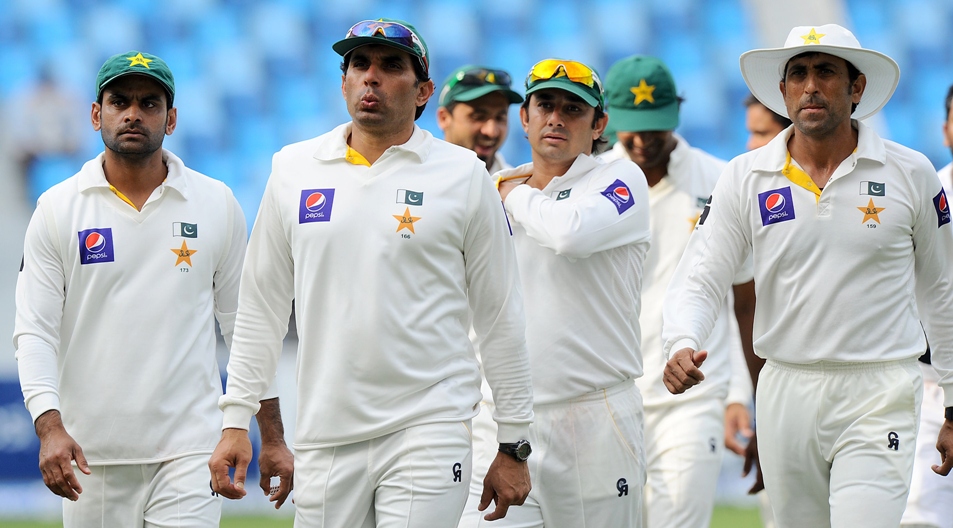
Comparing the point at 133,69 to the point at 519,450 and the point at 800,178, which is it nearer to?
the point at 519,450

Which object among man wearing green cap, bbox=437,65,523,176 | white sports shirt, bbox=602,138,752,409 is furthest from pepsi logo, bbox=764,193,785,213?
man wearing green cap, bbox=437,65,523,176

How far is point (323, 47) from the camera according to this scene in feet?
34.2

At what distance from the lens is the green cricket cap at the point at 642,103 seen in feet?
19.7

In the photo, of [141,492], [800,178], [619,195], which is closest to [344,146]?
[619,195]

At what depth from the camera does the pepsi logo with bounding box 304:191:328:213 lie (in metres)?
3.85

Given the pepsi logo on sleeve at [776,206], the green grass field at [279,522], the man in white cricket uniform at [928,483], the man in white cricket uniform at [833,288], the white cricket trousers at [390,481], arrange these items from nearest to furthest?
the white cricket trousers at [390,481] → the man in white cricket uniform at [833,288] → the pepsi logo on sleeve at [776,206] → the man in white cricket uniform at [928,483] → the green grass field at [279,522]

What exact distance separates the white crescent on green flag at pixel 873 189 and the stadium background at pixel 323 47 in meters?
5.87

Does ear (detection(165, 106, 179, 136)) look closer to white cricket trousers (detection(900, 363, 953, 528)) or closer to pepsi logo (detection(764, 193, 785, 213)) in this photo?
pepsi logo (detection(764, 193, 785, 213))

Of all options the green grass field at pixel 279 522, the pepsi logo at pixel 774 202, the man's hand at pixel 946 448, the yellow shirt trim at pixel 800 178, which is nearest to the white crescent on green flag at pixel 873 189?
the yellow shirt trim at pixel 800 178

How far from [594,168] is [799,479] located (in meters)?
1.27

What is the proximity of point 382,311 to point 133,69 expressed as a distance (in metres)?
1.45

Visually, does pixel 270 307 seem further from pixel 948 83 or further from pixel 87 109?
pixel 948 83

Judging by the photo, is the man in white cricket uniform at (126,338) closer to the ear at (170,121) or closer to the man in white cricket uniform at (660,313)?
the ear at (170,121)

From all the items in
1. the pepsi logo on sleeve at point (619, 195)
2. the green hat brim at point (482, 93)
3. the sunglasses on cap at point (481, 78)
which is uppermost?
the sunglasses on cap at point (481, 78)
